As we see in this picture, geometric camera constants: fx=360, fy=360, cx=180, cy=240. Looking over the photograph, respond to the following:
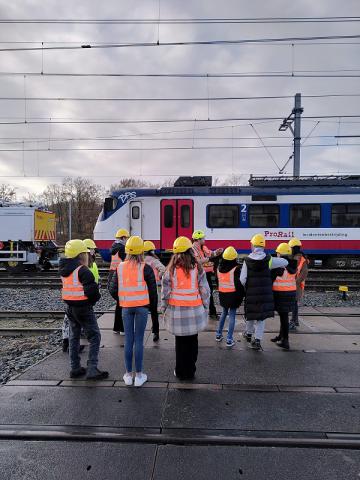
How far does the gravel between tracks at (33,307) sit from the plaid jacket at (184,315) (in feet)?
8.00

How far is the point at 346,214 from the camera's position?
14062 millimetres

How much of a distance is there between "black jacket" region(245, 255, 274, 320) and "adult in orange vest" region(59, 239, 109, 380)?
2.39m

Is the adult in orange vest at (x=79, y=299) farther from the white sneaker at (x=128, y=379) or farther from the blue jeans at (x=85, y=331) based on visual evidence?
the white sneaker at (x=128, y=379)

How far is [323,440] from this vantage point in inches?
128

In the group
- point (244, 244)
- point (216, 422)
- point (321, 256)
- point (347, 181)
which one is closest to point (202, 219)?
point (244, 244)

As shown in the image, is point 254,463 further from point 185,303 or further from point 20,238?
point 20,238

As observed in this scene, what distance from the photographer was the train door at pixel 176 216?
14383 millimetres

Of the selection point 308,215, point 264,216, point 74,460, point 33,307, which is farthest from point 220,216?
point 74,460

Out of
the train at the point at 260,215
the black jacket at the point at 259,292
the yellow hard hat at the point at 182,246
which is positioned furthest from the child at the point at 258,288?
the train at the point at 260,215

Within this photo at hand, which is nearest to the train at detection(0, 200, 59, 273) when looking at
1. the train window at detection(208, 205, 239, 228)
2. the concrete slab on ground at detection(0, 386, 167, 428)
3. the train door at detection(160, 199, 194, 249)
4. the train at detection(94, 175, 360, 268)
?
the train at detection(94, 175, 360, 268)

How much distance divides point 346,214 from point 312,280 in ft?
10.6

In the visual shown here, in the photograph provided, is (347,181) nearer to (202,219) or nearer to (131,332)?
(202,219)

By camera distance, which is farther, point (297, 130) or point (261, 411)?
point (297, 130)

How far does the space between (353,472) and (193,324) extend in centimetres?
219
